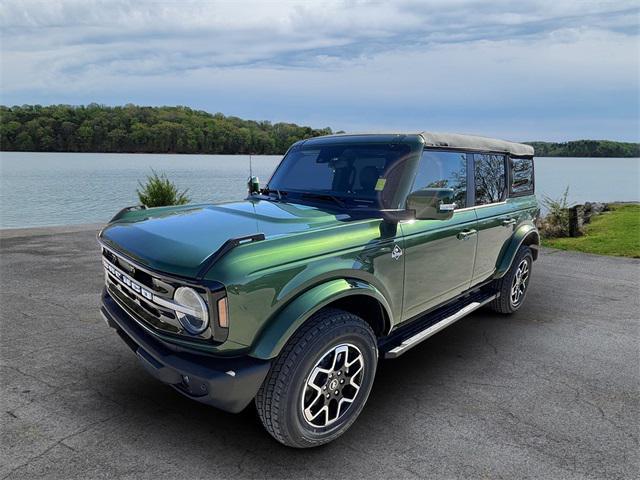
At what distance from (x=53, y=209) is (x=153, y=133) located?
9.53 m

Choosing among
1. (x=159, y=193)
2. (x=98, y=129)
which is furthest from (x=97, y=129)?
(x=159, y=193)

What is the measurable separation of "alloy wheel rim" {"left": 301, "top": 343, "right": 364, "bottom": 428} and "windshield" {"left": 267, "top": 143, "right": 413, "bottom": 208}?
46.2 inches

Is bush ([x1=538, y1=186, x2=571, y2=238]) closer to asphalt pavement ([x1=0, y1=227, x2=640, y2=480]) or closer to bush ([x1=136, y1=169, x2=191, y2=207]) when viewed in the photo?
asphalt pavement ([x1=0, y1=227, x2=640, y2=480])

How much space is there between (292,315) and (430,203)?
1.29 meters

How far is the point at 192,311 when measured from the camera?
7.84 ft

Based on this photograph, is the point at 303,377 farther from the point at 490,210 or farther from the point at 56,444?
the point at 490,210

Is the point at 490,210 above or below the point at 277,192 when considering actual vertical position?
below

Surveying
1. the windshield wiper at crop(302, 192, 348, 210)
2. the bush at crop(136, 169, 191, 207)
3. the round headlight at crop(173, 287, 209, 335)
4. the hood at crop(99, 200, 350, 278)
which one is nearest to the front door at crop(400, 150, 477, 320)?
the windshield wiper at crop(302, 192, 348, 210)

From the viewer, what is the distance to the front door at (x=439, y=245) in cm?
334

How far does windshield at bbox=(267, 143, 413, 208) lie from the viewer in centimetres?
344

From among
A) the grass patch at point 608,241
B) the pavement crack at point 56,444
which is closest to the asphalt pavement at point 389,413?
the pavement crack at point 56,444

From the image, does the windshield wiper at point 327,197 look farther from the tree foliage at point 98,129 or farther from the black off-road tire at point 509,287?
the tree foliage at point 98,129

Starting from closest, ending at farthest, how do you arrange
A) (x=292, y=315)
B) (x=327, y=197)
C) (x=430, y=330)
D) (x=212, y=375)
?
(x=212, y=375)
(x=292, y=315)
(x=430, y=330)
(x=327, y=197)

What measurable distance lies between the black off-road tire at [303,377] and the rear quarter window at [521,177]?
329 centimetres
